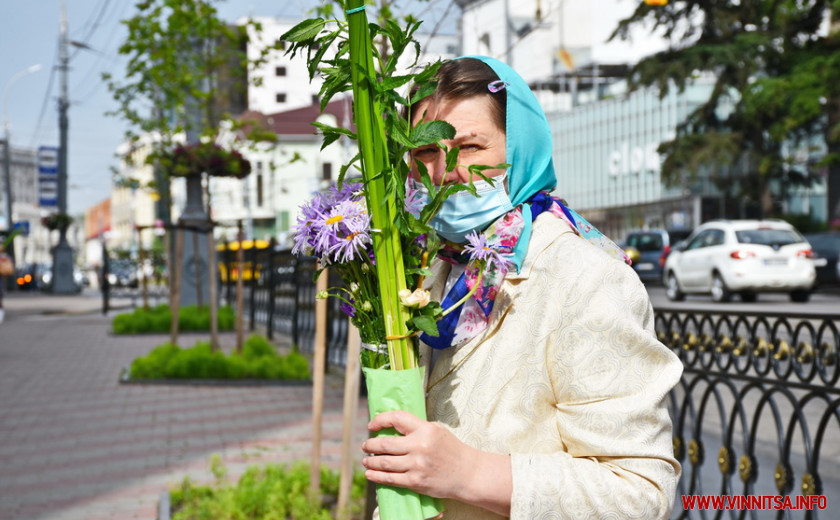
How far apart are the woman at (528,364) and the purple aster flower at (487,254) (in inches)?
1.2

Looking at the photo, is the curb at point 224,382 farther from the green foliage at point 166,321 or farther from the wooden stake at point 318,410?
the green foliage at point 166,321

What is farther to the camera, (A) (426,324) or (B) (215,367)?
(B) (215,367)

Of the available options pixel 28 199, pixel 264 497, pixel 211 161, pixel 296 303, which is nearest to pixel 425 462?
pixel 264 497

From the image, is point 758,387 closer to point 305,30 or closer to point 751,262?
point 305,30

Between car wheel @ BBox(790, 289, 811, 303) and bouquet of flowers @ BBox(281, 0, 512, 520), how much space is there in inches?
743

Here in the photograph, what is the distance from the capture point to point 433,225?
158cm

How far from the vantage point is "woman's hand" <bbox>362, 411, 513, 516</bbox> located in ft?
4.42

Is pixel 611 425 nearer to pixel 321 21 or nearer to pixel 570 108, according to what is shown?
pixel 321 21

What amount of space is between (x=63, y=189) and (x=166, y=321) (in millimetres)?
23337

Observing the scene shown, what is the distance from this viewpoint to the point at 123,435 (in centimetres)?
695

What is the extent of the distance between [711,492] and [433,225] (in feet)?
12.6

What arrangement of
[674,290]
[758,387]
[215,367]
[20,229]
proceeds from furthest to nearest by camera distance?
[674,290] < [20,229] < [215,367] < [758,387]

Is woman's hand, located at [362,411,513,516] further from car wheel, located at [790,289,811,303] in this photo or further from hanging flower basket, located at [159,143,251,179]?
car wheel, located at [790,289,811,303]

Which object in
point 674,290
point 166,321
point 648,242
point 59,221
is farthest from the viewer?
point 59,221
